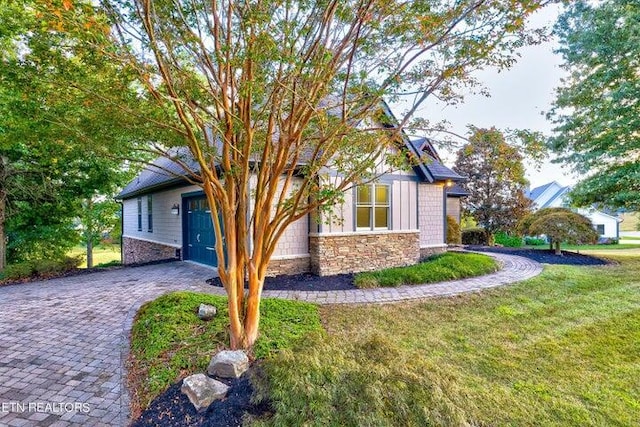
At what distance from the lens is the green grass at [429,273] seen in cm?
780

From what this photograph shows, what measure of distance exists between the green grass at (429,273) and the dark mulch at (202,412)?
197 inches

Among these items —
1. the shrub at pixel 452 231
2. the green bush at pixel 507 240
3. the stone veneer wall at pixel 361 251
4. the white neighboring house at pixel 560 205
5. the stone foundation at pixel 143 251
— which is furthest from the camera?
the white neighboring house at pixel 560 205

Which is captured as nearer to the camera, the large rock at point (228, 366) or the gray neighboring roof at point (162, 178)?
the large rock at point (228, 366)

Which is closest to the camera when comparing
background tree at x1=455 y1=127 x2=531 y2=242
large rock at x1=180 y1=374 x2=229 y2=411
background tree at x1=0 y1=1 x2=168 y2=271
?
large rock at x1=180 y1=374 x2=229 y2=411

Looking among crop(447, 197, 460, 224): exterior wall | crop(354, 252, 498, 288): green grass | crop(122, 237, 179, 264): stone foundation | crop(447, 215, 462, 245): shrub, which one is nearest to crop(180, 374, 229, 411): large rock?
crop(354, 252, 498, 288): green grass

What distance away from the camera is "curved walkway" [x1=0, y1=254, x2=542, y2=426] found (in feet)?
10.1

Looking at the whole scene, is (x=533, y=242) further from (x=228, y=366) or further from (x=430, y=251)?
(x=228, y=366)

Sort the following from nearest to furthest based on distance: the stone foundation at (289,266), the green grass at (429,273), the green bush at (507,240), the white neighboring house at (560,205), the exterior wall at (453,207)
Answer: the green grass at (429,273), the stone foundation at (289,266), the exterior wall at (453,207), the green bush at (507,240), the white neighboring house at (560,205)

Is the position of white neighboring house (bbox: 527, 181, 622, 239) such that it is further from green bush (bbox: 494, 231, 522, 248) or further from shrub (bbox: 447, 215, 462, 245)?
shrub (bbox: 447, 215, 462, 245)

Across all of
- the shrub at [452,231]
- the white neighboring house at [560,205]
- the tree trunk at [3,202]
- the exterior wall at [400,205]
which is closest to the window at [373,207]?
the exterior wall at [400,205]

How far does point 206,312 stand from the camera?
4.78 metres

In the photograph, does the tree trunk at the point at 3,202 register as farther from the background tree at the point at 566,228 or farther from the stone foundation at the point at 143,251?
the background tree at the point at 566,228

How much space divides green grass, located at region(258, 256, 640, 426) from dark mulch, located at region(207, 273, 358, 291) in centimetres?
161

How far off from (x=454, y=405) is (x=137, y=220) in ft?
56.0
